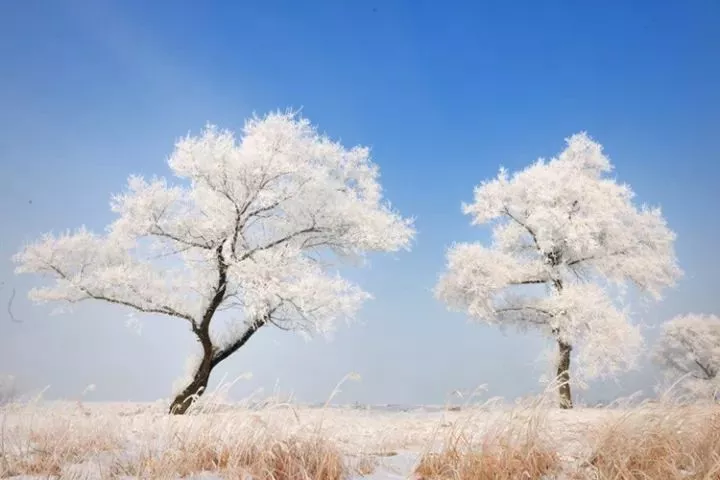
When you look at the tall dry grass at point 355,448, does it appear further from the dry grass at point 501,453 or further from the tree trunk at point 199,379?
the tree trunk at point 199,379

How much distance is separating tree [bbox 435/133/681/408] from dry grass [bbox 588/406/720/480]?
1445 cm

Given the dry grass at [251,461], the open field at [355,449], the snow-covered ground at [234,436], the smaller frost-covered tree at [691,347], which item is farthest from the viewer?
the smaller frost-covered tree at [691,347]

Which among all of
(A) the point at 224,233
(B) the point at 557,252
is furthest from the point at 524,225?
(A) the point at 224,233

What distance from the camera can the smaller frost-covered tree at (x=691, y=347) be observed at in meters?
31.7

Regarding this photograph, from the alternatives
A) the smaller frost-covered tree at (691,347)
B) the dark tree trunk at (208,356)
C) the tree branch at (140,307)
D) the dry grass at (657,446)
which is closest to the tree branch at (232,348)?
the dark tree trunk at (208,356)

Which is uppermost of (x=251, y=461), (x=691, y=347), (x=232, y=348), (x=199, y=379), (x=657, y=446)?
(x=691, y=347)

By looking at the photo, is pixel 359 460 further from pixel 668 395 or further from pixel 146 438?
pixel 668 395

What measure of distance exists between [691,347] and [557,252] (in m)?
16.5

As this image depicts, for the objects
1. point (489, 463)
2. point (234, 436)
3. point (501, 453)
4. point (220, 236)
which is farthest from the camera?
point (220, 236)

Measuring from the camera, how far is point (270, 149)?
17.3 metres

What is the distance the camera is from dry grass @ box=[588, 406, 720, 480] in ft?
15.5

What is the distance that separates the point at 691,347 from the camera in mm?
32719

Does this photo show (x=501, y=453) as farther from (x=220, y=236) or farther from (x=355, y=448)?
(x=220, y=236)

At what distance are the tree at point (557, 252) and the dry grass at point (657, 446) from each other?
1445 cm
